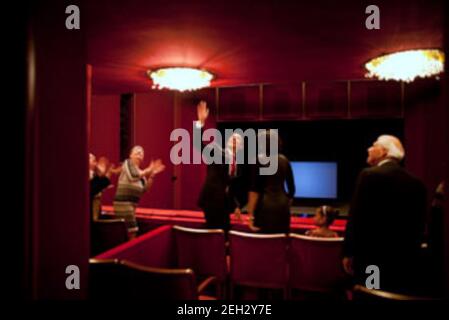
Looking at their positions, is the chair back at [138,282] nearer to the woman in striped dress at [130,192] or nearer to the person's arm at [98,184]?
the person's arm at [98,184]

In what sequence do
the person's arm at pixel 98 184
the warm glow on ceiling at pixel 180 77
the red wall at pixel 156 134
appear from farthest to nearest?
the red wall at pixel 156 134 → the person's arm at pixel 98 184 → the warm glow on ceiling at pixel 180 77

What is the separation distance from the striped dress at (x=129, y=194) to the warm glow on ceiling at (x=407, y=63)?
8.45 feet

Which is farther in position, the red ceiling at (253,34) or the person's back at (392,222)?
the person's back at (392,222)

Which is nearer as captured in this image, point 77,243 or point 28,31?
point 28,31

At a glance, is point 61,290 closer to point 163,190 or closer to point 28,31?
point 28,31

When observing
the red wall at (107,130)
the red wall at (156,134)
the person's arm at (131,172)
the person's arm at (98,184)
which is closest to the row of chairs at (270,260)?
the person's arm at (98,184)

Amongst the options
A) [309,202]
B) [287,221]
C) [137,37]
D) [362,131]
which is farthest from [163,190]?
[137,37]

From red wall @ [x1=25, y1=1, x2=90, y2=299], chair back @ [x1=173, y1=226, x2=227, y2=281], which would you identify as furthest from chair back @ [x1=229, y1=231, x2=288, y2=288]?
red wall @ [x1=25, y1=1, x2=90, y2=299]

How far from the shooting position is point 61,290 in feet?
5.05

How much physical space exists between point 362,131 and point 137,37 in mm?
5634

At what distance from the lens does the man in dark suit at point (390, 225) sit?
6.75 ft

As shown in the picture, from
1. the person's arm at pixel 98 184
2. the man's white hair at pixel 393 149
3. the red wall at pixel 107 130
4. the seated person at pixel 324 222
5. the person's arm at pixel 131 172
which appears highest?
the red wall at pixel 107 130

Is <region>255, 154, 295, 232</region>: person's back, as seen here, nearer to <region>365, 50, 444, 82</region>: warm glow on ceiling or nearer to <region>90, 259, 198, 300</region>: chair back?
<region>365, 50, 444, 82</region>: warm glow on ceiling

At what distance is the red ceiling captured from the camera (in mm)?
1710
